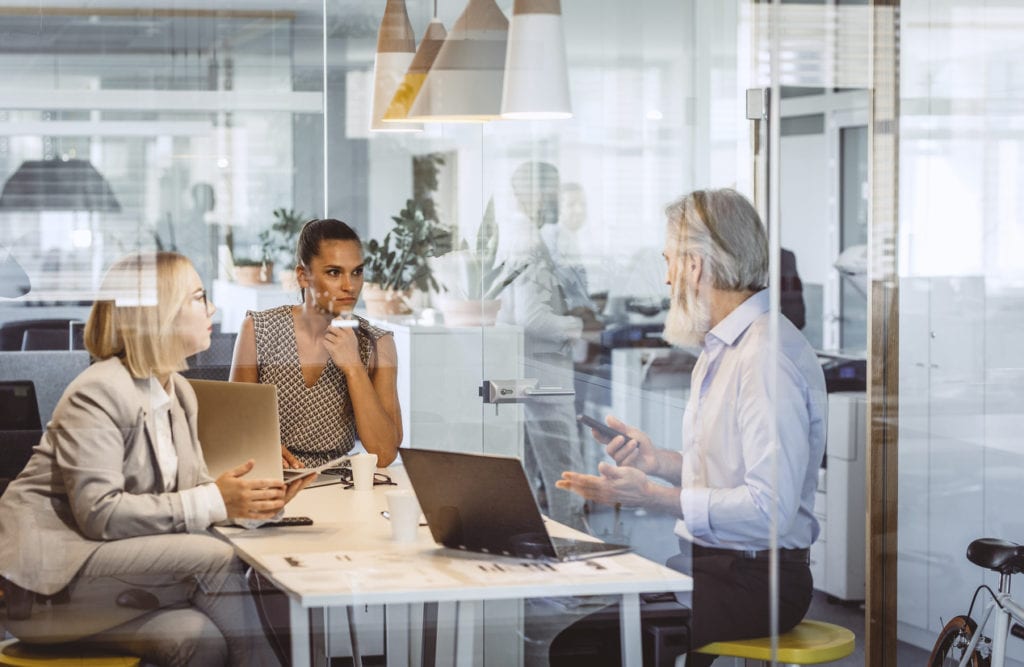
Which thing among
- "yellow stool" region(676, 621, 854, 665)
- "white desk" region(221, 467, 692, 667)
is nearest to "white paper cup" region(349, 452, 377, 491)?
"white desk" region(221, 467, 692, 667)

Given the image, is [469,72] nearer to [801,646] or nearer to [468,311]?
[468,311]

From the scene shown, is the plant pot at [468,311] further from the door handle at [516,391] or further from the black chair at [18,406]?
the black chair at [18,406]

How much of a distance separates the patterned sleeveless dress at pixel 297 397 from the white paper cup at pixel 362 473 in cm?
4


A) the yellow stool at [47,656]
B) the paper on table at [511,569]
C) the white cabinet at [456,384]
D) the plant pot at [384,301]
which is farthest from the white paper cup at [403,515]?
the yellow stool at [47,656]

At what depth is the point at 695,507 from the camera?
344 centimetres

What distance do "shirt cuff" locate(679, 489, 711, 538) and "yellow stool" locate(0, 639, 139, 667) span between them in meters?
1.35

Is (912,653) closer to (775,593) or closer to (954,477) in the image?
(954,477)

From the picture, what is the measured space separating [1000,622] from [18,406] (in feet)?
8.63

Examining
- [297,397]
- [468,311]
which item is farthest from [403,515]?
[468,311]

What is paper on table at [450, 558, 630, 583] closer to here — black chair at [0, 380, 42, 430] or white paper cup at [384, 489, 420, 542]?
white paper cup at [384, 489, 420, 542]

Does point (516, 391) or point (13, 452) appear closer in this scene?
point (13, 452)

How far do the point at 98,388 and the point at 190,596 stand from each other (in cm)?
51

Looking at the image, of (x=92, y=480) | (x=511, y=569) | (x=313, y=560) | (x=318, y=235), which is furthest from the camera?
(x=318, y=235)

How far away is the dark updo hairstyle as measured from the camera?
3.17m
